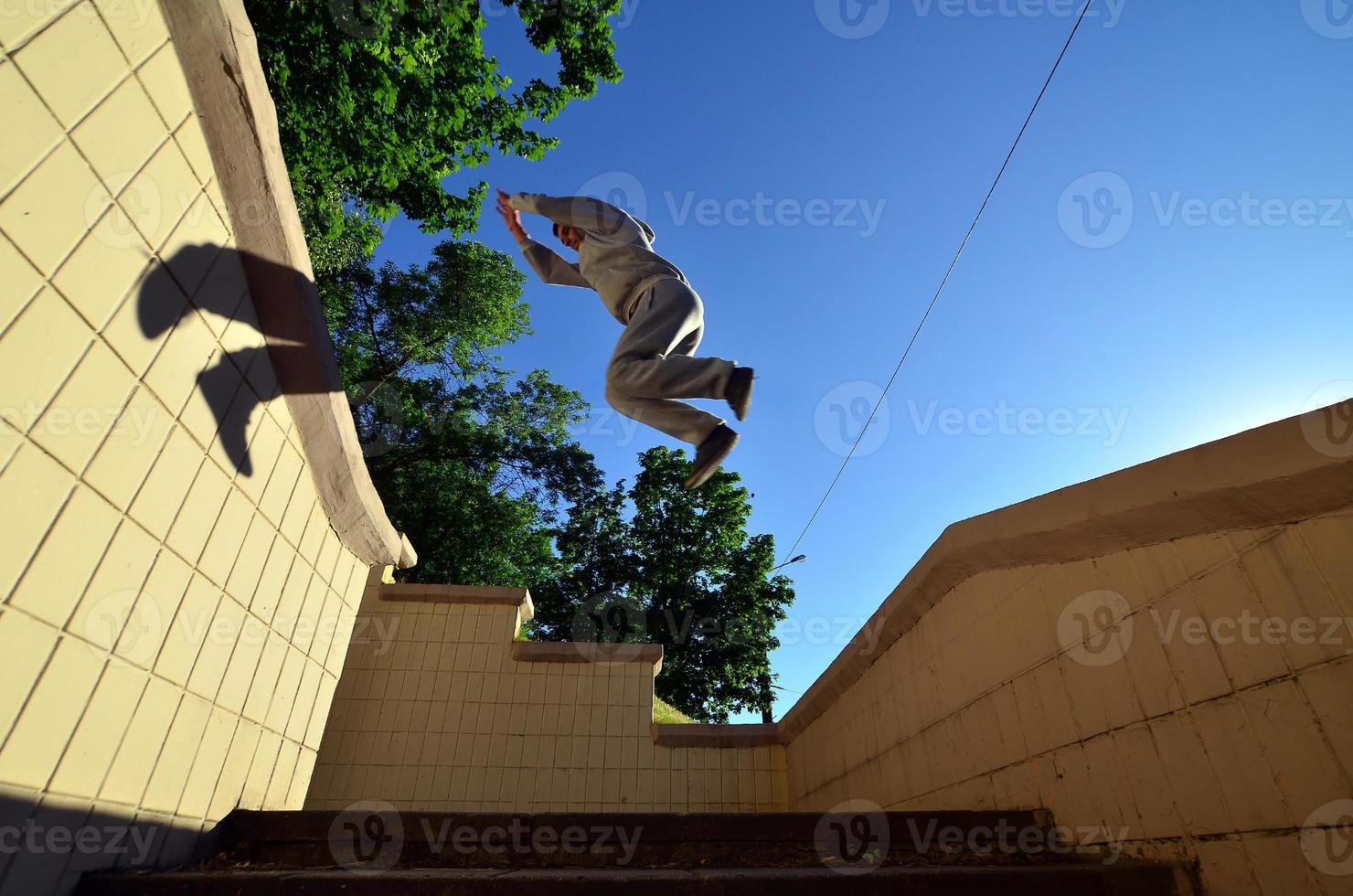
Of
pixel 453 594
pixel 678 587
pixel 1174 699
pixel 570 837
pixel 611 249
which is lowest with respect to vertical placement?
pixel 570 837

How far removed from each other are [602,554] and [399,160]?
1138cm

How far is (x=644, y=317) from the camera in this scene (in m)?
2.80

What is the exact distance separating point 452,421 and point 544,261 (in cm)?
1185

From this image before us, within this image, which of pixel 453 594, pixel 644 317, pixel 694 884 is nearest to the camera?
pixel 694 884

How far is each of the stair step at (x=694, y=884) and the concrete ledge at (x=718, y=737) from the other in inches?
157

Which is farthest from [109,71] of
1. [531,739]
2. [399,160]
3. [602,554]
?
[602,554]

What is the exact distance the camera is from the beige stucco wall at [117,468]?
4.10 ft

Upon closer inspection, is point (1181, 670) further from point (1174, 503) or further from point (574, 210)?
point (574, 210)

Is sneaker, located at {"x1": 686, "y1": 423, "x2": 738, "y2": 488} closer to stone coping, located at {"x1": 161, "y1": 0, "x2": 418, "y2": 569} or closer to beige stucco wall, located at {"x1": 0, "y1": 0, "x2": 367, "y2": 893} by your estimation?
stone coping, located at {"x1": 161, "y1": 0, "x2": 418, "y2": 569}

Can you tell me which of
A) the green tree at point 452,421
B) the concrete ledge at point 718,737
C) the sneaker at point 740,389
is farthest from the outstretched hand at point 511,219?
the green tree at point 452,421

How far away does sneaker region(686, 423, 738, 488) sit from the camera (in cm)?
259

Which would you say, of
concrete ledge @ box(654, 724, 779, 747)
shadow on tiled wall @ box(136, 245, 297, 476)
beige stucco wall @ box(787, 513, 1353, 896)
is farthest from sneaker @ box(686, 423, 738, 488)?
concrete ledge @ box(654, 724, 779, 747)

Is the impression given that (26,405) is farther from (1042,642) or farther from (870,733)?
(870,733)

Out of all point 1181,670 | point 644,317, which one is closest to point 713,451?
point 644,317
